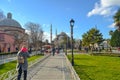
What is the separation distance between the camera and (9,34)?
83.4 meters

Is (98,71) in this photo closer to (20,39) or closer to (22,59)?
(22,59)

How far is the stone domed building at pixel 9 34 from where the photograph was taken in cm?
7851

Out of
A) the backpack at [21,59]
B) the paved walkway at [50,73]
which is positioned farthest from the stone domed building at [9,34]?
the backpack at [21,59]

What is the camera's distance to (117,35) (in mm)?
79188

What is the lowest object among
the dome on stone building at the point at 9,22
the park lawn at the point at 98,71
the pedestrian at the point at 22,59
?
the park lawn at the point at 98,71

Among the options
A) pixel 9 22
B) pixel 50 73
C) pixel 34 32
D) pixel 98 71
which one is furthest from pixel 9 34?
pixel 50 73

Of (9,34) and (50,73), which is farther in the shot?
(9,34)

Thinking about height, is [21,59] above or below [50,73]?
above

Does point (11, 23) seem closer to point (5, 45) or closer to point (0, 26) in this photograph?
point (0, 26)

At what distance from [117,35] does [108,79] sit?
66244 mm

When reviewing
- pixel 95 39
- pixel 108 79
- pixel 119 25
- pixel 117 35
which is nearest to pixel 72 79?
pixel 108 79

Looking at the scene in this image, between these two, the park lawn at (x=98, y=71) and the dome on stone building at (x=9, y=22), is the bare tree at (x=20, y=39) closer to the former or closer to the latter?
the dome on stone building at (x=9, y=22)

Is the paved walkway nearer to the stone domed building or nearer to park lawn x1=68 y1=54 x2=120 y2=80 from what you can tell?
park lawn x1=68 y1=54 x2=120 y2=80

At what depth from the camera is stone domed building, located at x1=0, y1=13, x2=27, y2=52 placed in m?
78.5
